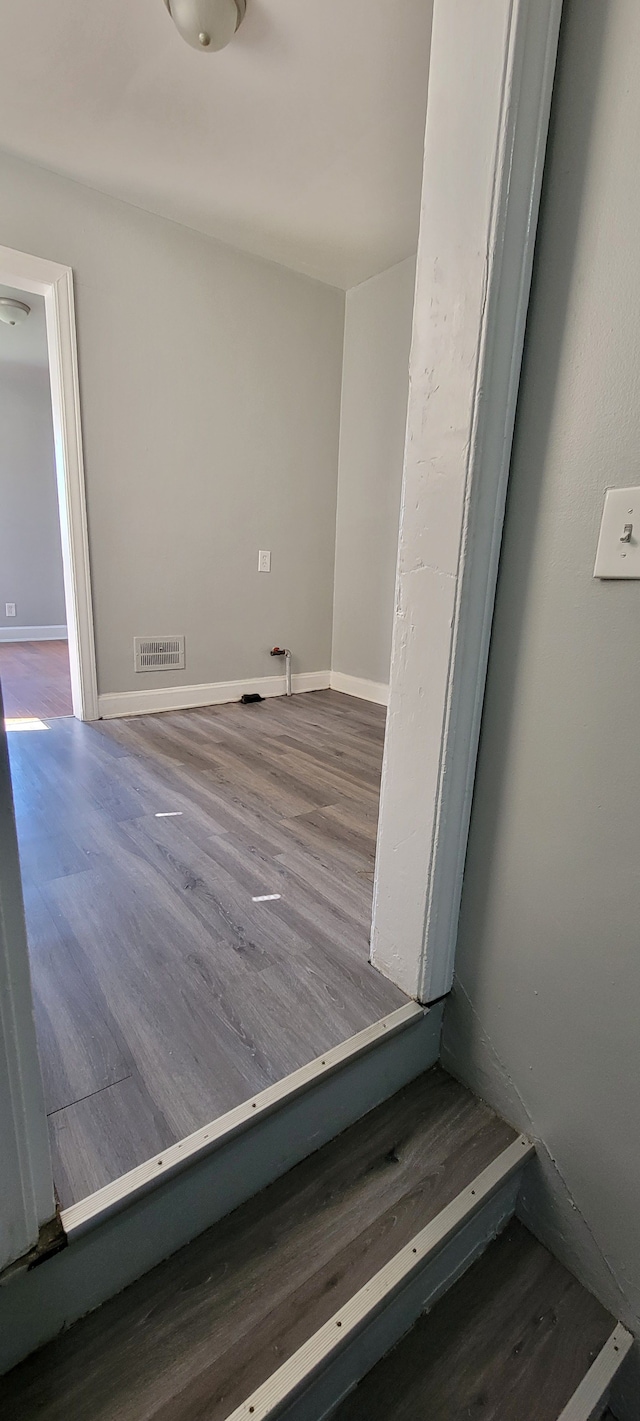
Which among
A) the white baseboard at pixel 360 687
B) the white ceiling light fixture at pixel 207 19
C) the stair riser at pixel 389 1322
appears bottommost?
the stair riser at pixel 389 1322

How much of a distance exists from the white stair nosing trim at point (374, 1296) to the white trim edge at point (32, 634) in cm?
600

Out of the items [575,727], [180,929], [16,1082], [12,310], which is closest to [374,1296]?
[16,1082]

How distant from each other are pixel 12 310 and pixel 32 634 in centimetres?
296

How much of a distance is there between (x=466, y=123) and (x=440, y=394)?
354 millimetres

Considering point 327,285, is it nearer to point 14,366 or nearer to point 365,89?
point 365,89

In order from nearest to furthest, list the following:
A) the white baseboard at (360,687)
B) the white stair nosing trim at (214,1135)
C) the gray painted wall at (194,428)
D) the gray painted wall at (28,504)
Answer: the white stair nosing trim at (214,1135) < the gray painted wall at (194,428) < the white baseboard at (360,687) < the gray painted wall at (28,504)

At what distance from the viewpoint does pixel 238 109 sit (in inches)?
75.0

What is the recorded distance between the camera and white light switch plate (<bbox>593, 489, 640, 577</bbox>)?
74 cm

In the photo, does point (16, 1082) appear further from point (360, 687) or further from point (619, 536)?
point (360, 687)

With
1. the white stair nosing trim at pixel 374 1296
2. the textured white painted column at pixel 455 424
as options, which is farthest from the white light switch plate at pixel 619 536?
the white stair nosing trim at pixel 374 1296

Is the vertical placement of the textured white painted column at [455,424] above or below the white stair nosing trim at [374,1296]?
above

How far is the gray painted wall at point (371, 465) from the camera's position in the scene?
9.89 feet

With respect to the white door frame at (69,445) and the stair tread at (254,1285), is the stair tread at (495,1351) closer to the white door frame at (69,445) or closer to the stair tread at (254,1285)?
the stair tread at (254,1285)

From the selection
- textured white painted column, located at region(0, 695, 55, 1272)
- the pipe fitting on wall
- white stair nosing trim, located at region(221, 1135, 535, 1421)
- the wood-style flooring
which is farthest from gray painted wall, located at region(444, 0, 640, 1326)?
the pipe fitting on wall
